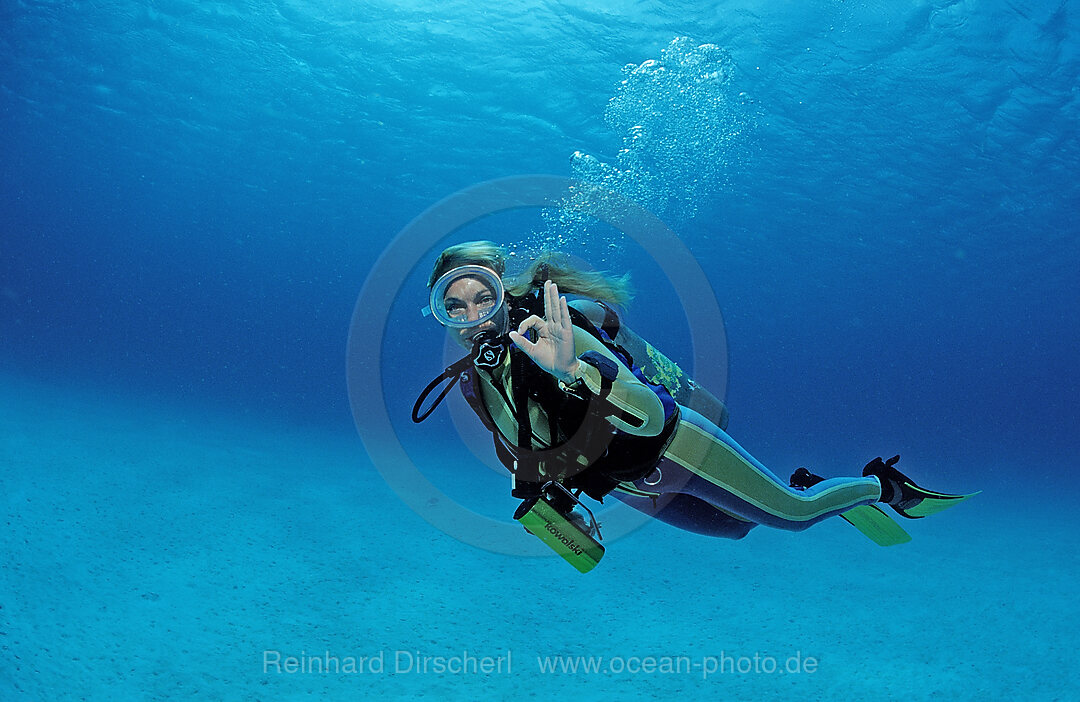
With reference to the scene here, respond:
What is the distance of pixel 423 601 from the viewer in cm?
650

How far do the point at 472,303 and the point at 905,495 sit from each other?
164 inches

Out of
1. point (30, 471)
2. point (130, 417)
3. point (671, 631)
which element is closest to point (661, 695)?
point (671, 631)

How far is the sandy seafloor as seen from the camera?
16.4 feet

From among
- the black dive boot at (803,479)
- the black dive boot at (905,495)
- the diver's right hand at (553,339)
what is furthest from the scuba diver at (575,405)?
the black dive boot at (905,495)

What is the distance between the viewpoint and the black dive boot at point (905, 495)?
16.3ft

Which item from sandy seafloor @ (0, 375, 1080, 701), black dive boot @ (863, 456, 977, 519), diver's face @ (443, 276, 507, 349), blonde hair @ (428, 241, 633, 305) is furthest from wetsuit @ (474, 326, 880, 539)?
sandy seafloor @ (0, 375, 1080, 701)

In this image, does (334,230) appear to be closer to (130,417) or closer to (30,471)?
(130,417)

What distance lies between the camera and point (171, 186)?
37.7 meters

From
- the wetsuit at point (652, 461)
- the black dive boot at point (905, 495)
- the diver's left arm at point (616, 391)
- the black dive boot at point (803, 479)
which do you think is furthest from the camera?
the black dive boot at point (905, 495)

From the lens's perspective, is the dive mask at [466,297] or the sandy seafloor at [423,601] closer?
the dive mask at [466,297]

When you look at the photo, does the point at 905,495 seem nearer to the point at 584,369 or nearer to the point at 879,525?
the point at 879,525

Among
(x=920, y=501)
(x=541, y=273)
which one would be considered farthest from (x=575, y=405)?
(x=920, y=501)

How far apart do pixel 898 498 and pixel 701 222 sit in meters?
29.5

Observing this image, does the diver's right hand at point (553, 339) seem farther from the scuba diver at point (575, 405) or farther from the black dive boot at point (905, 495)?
the black dive boot at point (905, 495)
